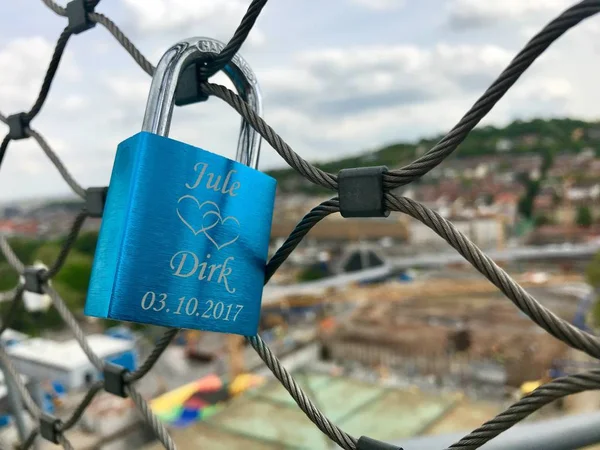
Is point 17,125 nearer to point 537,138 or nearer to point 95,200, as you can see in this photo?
point 95,200

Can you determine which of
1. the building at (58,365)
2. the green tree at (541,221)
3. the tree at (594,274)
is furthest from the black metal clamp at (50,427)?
the green tree at (541,221)

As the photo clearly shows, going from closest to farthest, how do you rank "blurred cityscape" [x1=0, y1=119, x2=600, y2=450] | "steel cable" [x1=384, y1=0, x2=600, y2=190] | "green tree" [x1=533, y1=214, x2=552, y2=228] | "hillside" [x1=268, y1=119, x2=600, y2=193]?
"steel cable" [x1=384, y1=0, x2=600, y2=190], "blurred cityscape" [x1=0, y1=119, x2=600, y2=450], "hillside" [x1=268, y1=119, x2=600, y2=193], "green tree" [x1=533, y1=214, x2=552, y2=228]

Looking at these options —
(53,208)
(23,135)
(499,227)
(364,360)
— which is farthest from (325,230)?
(23,135)

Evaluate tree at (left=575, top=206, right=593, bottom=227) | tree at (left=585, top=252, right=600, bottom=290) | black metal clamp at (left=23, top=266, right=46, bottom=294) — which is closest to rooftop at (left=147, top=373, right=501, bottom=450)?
black metal clamp at (left=23, top=266, right=46, bottom=294)

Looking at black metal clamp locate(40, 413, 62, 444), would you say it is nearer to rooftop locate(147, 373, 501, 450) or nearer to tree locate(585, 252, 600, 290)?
rooftop locate(147, 373, 501, 450)

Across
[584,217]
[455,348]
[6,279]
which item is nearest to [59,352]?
[455,348]

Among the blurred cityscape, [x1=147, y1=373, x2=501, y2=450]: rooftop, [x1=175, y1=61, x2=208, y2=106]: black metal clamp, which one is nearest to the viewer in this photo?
[x1=175, y1=61, x2=208, y2=106]: black metal clamp
